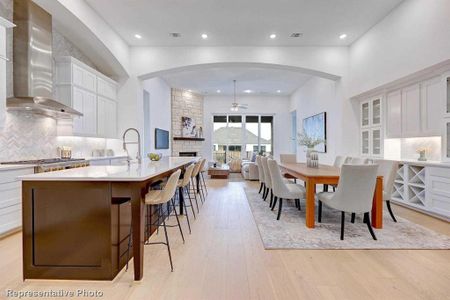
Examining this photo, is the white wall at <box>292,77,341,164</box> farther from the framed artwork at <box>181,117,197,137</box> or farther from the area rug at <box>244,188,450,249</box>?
the framed artwork at <box>181,117,197,137</box>

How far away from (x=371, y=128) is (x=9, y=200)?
659cm

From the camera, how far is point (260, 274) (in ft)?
7.20

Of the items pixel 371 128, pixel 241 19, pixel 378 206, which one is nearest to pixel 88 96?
pixel 241 19

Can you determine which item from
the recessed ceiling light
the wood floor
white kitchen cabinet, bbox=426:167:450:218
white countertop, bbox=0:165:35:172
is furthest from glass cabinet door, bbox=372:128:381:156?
white countertop, bbox=0:165:35:172

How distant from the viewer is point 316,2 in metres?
4.24

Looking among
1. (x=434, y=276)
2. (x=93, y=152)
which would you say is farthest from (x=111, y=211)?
(x=93, y=152)

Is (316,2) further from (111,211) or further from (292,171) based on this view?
(111,211)

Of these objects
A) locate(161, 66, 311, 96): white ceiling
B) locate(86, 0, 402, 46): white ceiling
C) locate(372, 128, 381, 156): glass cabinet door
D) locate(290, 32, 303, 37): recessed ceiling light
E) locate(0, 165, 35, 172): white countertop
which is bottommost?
locate(0, 165, 35, 172): white countertop

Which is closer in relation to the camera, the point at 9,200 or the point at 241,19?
the point at 9,200

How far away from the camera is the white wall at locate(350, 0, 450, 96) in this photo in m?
3.67

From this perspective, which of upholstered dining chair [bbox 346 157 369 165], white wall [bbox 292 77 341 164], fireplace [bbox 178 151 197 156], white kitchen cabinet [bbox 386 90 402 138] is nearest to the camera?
upholstered dining chair [bbox 346 157 369 165]

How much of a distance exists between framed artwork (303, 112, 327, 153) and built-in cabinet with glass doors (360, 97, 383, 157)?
1296 millimetres

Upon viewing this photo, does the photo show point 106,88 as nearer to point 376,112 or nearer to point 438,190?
point 376,112

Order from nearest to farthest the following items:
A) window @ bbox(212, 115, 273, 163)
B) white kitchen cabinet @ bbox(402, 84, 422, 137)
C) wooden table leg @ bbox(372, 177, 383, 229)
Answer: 1. wooden table leg @ bbox(372, 177, 383, 229)
2. white kitchen cabinet @ bbox(402, 84, 422, 137)
3. window @ bbox(212, 115, 273, 163)
